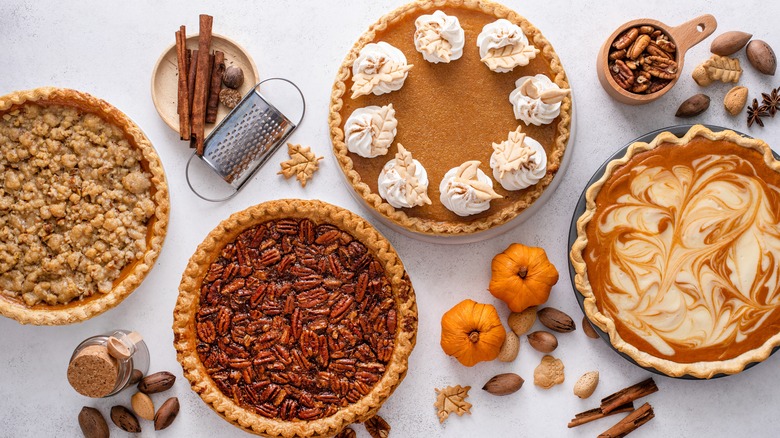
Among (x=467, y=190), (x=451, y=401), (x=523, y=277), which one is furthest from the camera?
(x=451, y=401)

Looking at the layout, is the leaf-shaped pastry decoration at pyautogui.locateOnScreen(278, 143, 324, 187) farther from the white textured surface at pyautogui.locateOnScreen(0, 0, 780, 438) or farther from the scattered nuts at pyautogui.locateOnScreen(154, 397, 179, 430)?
the scattered nuts at pyautogui.locateOnScreen(154, 397, 179, 430)

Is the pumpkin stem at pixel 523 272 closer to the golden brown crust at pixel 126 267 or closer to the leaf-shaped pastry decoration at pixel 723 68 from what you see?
the leaf-shaped pastry decoration at pixel 723 68

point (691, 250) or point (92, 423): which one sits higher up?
point (691, 250)

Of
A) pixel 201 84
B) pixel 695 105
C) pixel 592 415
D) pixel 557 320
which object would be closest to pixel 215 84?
pixel 201 84

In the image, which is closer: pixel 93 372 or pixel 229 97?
pixel 93 372

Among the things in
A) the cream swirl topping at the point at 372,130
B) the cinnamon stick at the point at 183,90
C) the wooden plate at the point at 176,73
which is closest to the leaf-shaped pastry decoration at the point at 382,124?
the cream swirl topping at the point at 372,130

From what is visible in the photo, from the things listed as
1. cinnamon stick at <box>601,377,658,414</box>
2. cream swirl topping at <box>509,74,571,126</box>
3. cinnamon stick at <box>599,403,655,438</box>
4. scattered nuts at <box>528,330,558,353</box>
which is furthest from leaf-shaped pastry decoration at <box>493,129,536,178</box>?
cinnamon stick at <box>599,403,655,438</box>

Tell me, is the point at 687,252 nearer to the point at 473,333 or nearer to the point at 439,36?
the point at 473,333
